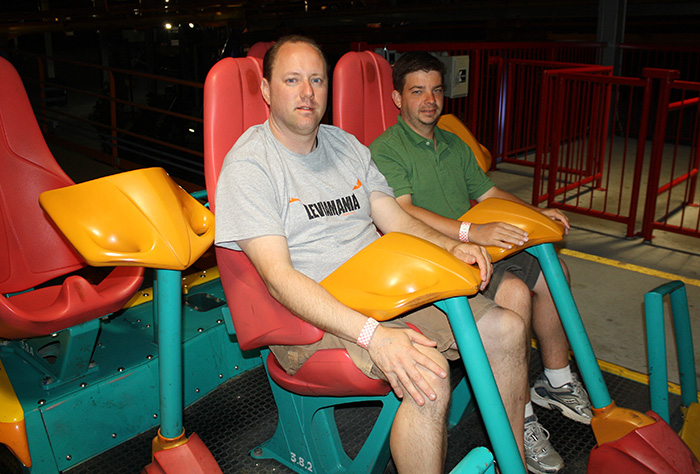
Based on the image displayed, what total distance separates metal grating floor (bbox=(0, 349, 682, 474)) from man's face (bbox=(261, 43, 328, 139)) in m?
1.15

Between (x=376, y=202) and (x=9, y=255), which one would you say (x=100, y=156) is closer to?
(x=9, y=255)

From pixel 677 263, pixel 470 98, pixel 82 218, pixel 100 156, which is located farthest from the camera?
pixel 100 156

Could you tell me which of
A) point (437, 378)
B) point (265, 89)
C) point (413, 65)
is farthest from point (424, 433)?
point (413, 65)

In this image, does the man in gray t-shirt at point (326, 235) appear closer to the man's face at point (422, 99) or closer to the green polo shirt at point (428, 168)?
the green polo shirt at point (428, 168)

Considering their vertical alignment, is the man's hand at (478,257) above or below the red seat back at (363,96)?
below

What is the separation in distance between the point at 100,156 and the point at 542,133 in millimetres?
4501

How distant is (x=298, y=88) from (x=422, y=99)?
0.73 metres

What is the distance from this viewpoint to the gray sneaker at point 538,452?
2.05 metres

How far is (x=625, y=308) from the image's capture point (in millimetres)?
3291

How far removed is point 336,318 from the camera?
1.59 m

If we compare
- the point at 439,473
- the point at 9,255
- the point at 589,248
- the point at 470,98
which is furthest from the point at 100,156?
the point at 439,473

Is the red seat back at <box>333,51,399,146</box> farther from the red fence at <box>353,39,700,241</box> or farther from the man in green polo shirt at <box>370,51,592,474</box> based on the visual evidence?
the red fence at <box>353,39,700,241</box>

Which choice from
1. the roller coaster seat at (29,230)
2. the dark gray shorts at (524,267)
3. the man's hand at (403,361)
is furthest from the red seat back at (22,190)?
the dark gray shorts at (524,267)

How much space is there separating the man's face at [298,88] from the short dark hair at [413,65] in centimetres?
64
